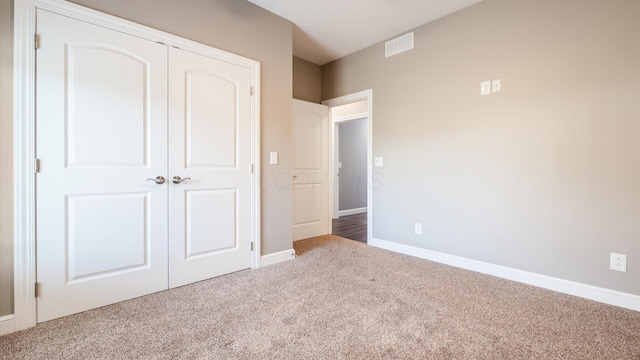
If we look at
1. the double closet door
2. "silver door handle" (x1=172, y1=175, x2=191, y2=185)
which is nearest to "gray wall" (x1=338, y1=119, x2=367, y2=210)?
the double closet door

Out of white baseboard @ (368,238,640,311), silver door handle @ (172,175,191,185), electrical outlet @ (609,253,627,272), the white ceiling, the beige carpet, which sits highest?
the white ceiling

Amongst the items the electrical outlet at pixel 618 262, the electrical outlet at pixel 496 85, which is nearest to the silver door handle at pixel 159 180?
the electrical outlet at pixel 496 85

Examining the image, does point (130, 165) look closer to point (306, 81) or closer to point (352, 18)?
point (352, 18)

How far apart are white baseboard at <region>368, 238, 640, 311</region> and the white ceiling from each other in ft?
8.55

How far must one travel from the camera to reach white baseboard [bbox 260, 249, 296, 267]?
9.14ft

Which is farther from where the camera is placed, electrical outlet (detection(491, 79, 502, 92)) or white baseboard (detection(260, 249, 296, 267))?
white baseboard (detection(260, 249, 296, 267))

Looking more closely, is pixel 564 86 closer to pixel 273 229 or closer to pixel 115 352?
pixel 273 229

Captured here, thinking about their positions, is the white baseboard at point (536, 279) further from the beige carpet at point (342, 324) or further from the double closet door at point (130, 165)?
the double closet door at point (130, 165)

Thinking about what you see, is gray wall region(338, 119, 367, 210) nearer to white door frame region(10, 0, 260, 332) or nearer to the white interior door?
the white interior door

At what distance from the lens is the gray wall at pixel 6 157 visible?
5.14 ft

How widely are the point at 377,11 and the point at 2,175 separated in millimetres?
3260

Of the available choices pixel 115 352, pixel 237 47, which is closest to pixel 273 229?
pixel 115 352

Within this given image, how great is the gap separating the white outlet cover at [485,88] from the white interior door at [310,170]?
7.11 feet

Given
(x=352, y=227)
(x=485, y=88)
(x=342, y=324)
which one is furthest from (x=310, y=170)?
(x=342, y=324)
